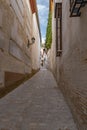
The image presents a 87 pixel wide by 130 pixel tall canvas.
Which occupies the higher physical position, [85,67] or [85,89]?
[85,67]

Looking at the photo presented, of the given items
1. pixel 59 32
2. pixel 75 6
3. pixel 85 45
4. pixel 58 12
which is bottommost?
pixel 85 45

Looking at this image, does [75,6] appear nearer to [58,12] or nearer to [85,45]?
[85,45]

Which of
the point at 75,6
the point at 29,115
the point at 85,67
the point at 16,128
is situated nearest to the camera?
the point at 85,67

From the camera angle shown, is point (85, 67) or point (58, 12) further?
point (58, 12)

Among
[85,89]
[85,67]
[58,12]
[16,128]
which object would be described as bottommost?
[16,128]

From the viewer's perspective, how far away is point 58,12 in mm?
8469

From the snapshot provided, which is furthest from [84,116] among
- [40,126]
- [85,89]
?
[40,126]

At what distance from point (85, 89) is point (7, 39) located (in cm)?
452

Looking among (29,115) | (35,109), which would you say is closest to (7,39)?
(35,109)

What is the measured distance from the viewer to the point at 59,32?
330 inches

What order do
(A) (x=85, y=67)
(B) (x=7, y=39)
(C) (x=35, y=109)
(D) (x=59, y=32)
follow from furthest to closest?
(D) (x=59, y=32)
(B) (x=7, y=39)
(C) (x=35, y=109)
(A) (x=85, y=67)

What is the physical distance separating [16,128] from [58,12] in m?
6.00

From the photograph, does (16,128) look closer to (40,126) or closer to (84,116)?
(40,126)

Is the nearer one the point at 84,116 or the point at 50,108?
the point at 84,116
